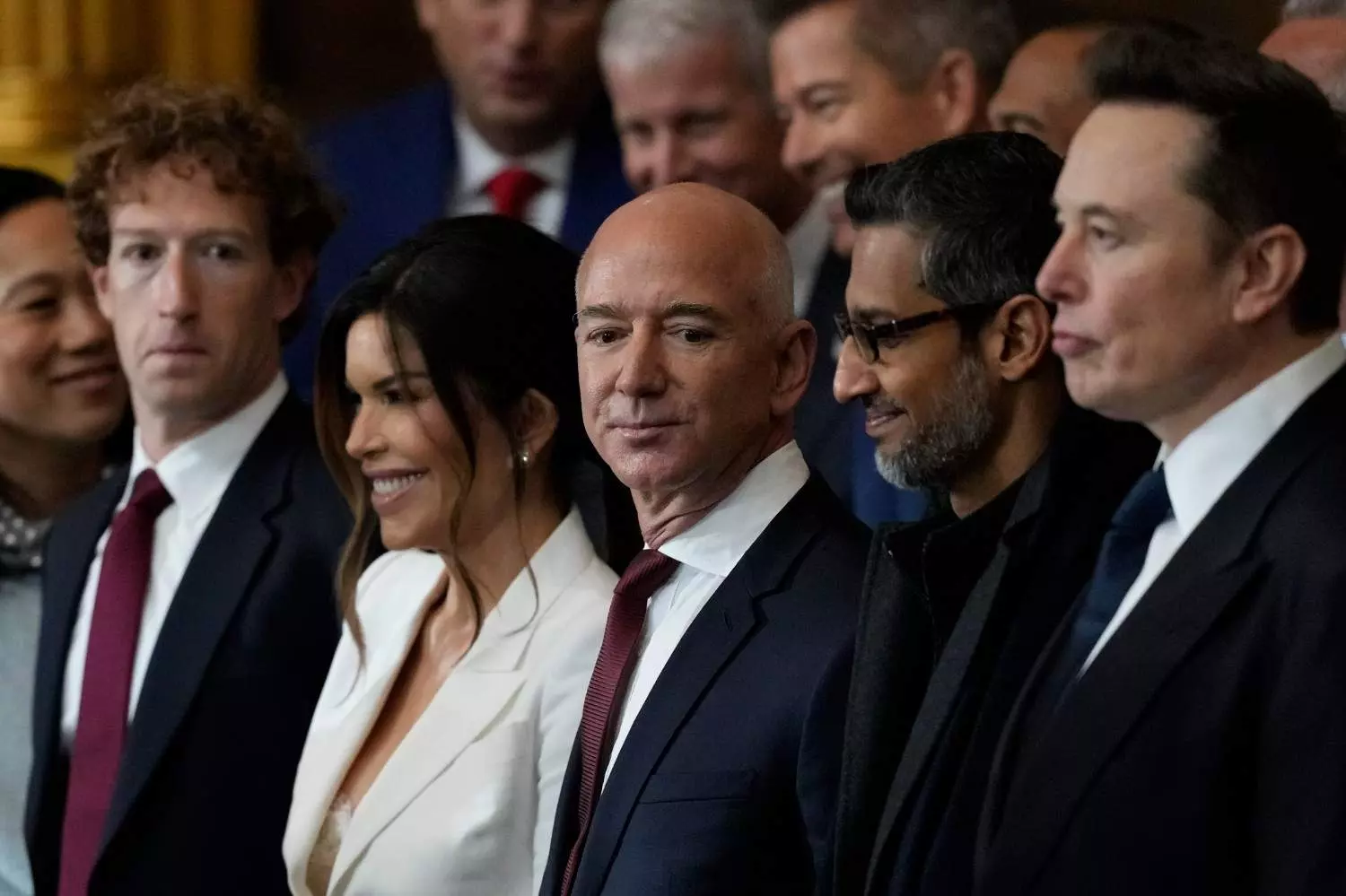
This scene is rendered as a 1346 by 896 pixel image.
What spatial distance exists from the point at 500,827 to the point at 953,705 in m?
0.70

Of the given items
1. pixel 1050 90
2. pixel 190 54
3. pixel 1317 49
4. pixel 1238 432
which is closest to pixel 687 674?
pixel 1238 432

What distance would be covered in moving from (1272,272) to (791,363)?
0.74 meters

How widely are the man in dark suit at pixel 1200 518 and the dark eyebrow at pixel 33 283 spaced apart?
2.19 m

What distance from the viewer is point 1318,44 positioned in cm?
289

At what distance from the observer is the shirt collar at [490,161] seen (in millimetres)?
4230

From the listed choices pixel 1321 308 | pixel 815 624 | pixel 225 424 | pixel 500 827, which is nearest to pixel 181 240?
pixel 225 424

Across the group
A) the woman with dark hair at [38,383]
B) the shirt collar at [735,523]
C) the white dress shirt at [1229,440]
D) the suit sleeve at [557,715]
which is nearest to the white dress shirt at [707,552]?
the shirt collar at [735,523]

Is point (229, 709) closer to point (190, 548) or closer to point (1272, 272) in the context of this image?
point (190, 548)

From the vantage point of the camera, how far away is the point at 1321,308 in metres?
2.04

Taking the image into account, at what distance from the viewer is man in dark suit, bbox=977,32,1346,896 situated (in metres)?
1.92

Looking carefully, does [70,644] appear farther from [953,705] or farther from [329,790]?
[953,705]

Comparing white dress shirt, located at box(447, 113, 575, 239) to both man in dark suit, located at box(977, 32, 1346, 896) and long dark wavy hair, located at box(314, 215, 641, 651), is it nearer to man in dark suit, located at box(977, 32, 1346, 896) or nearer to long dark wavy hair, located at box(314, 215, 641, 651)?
long dark wavy hair, located at box(314, 215, 641, 651)

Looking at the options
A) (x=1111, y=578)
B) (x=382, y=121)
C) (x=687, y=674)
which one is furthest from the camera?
(x=382, y=121)

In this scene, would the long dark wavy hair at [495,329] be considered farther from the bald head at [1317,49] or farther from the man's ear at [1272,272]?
the man's ear at [1272,272]
